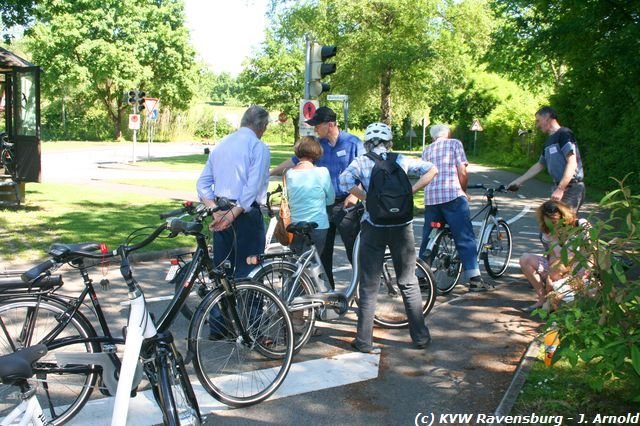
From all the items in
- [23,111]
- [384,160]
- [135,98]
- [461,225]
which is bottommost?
[461,225]

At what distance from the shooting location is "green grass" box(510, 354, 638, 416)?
4227 mm

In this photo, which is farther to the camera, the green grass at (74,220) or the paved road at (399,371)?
the green grass at (74,220)

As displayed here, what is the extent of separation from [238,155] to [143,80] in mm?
55650

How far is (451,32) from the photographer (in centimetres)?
3491

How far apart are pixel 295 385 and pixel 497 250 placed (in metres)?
4.43

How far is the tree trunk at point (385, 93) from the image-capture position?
33.8 metres

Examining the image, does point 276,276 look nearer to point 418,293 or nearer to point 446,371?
point 418,293

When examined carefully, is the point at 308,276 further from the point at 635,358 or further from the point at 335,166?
the point at 635,358

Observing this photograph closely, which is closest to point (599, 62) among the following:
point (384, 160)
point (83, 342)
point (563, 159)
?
point (563, 159)

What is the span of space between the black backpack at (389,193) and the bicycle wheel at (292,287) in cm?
84

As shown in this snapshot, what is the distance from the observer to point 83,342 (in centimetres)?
402

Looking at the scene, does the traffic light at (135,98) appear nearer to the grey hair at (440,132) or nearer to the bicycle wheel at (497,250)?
the bicycle wheel at (497,250)

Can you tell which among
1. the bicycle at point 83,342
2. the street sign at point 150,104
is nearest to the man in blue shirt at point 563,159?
the bicycle at point 83,342

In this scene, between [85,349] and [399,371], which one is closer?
[85,349]
